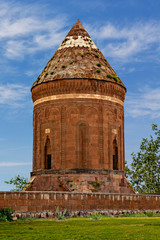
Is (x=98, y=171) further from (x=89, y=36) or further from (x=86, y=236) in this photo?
(x=86, y=236)

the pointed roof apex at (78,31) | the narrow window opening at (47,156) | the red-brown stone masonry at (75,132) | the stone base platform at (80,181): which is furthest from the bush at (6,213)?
the pointed roof apex at (78,31)

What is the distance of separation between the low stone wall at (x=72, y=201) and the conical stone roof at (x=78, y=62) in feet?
32.4

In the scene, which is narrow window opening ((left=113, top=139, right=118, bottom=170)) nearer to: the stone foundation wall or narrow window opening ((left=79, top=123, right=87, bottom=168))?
the stone foundation wall

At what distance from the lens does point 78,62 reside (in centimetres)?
2931

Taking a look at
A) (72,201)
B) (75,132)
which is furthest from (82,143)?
(72,201)

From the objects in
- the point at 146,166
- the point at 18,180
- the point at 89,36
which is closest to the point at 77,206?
the point at 89,36

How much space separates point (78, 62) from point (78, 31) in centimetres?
392

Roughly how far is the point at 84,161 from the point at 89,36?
36.2 ft

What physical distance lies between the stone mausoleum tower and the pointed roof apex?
6.21ft

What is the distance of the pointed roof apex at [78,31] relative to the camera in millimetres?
31688

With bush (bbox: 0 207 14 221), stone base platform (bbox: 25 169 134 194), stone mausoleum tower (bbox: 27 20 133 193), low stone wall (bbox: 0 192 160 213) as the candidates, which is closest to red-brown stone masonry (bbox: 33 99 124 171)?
stone mausoleum tower (bbox: 27 20 133 193)

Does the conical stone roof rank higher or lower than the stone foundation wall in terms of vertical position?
higher

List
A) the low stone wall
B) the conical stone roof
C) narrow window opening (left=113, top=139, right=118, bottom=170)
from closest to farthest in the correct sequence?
the low stone wall → the conical stone roof → narrow window opening (left=113, top=139, right=118, bottom=170)

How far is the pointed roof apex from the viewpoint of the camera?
31688 millimetres
